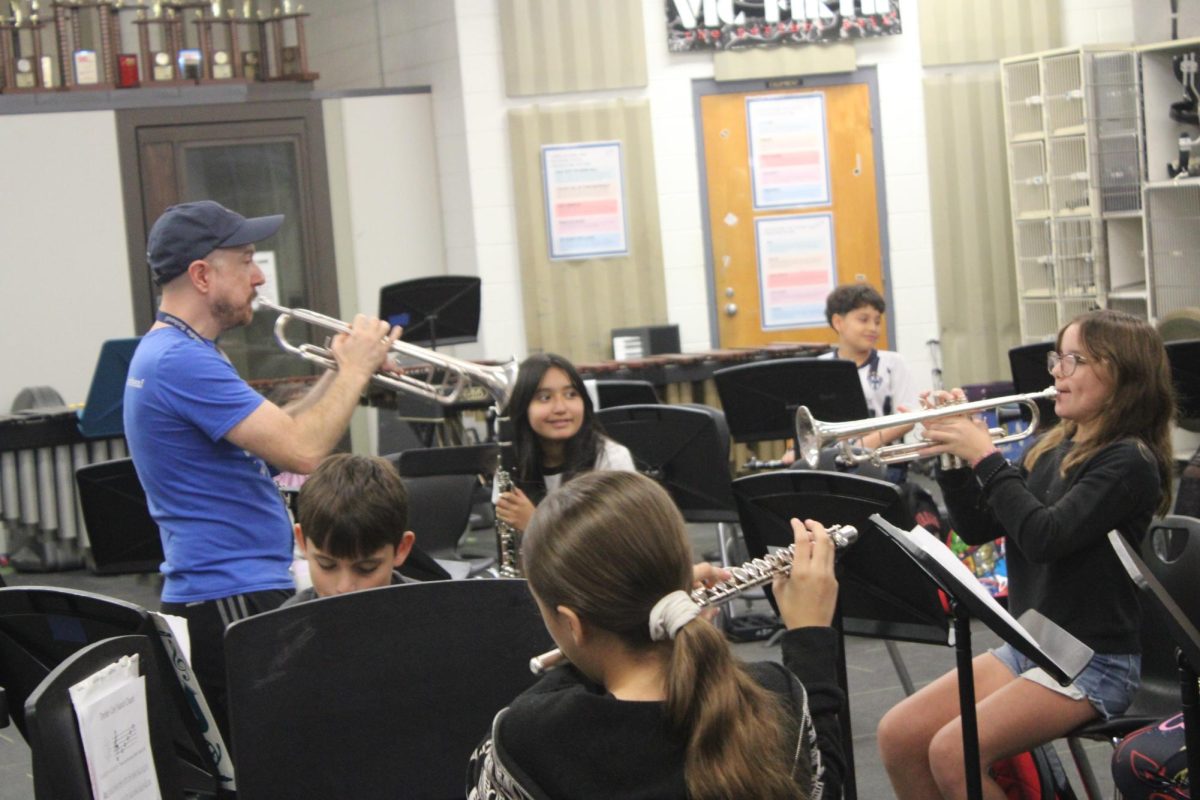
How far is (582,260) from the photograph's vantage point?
9188 millimetres

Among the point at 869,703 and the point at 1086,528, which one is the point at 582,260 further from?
the point at 1086,528

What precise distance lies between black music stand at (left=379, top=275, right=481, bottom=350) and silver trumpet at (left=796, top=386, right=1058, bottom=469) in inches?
159

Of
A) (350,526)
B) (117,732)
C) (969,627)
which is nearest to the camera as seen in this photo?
(117,732)

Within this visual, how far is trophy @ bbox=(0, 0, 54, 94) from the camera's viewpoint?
8562mm

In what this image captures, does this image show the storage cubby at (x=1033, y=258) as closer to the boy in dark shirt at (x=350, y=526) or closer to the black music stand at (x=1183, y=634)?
the black music stand at (x=1183, y=634)

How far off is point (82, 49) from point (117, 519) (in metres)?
5.29

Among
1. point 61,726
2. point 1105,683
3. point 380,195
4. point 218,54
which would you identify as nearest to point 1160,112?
point 380,195

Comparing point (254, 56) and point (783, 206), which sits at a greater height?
point (254, 56)

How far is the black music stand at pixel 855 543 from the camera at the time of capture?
3.14 metres

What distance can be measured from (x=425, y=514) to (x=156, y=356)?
7.18 feet

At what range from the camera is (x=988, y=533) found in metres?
3.59

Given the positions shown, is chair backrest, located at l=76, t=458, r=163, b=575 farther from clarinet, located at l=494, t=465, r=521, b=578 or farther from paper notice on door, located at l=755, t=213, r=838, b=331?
paper notice on door, located at l=755, t=213, r=838, b=331

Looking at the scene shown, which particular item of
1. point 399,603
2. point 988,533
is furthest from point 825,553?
point 988,533

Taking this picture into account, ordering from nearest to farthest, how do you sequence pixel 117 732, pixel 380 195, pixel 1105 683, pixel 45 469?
pixel 117 732 → pixel 1105 683 → pixel 45 469 → pixel 380 195
